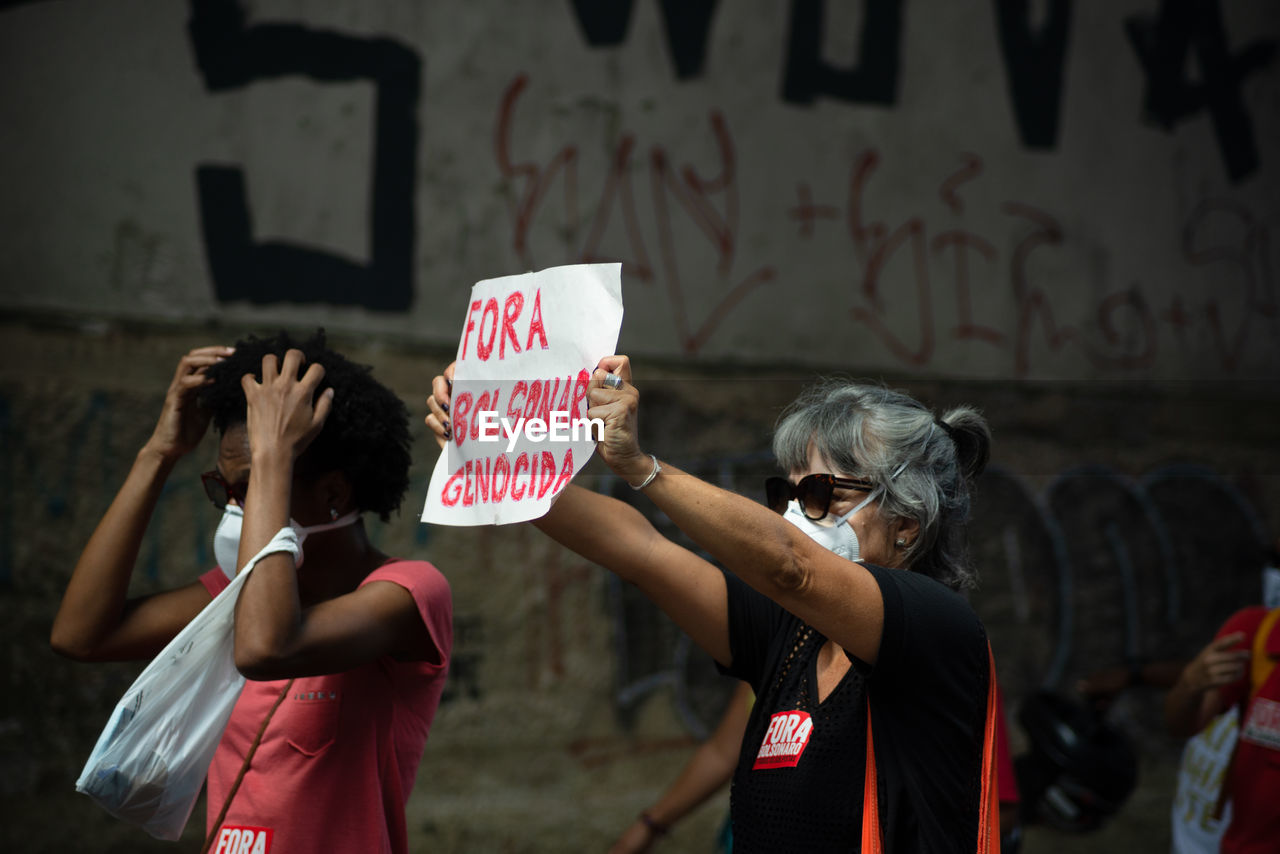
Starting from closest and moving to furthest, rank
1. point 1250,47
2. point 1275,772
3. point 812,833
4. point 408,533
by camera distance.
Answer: point 812,833 < point 1275,772 < point 408,533 < point 1250,47

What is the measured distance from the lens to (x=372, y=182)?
490 centimetres

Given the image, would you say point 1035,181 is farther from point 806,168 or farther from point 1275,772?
point 1275,772

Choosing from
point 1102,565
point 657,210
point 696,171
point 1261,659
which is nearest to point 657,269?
point 657,210

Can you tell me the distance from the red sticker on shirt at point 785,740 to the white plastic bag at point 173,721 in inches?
33.4

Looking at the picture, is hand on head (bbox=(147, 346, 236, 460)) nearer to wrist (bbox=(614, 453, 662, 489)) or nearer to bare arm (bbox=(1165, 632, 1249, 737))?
wrist (bbox=(614, 453, 662, 489))

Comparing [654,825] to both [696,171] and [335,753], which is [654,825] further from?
[696,171]

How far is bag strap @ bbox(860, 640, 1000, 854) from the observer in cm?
174

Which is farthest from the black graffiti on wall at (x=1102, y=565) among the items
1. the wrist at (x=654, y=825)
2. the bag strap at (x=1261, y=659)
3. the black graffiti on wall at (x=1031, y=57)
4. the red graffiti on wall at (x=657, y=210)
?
the wrist at (x=654, y=825)

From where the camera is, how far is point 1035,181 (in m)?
5.87

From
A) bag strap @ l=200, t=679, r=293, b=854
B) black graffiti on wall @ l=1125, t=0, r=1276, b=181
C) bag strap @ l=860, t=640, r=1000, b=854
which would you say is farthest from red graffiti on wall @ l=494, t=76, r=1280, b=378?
bag strap @ l=860, t=640, r=1000, b=854

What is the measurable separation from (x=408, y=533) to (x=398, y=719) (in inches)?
105

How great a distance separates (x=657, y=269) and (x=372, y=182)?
1.27m

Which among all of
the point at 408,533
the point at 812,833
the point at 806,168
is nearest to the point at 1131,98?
the point at 806,168

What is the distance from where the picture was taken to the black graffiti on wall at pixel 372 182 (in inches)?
184
